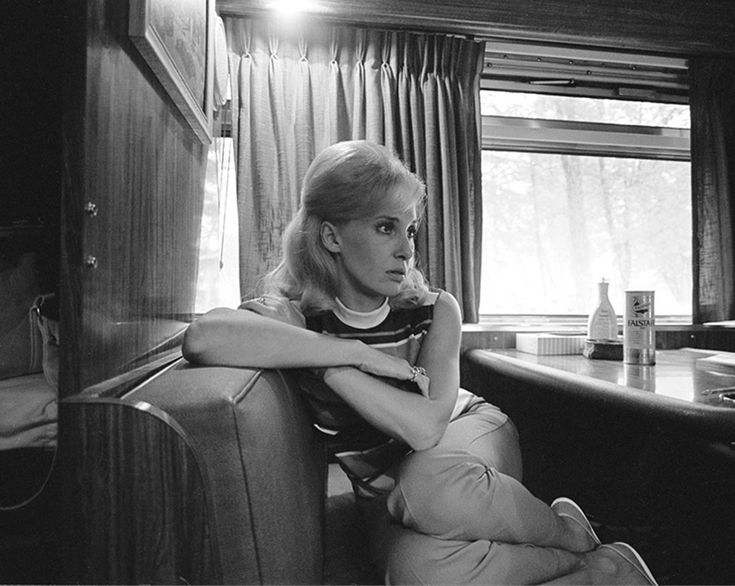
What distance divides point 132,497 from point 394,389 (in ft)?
1.73

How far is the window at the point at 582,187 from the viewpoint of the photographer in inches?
103

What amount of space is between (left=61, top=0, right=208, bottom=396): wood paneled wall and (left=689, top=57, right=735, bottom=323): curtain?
7.45 ft

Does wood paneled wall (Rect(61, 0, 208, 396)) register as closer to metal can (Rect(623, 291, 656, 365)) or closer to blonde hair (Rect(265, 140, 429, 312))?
blonde hair (Rect(265, 140, 429, 312))

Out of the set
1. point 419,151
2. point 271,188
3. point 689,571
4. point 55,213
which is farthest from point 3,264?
point 689,571

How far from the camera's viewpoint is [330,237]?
1406mm

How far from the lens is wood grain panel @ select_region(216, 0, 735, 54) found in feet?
7.49

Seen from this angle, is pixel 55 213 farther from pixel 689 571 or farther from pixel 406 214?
pixel 689 571

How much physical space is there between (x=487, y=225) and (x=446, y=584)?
1.84 metres

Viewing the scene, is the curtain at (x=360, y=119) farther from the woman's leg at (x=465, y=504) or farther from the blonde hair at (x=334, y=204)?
the woman's leg at (x=465, y=504)

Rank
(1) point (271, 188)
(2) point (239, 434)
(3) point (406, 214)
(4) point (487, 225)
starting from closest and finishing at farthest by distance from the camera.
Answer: (2) point (239, 434), (3) point (406, 214), (1) point (271, 188), (4) point (487, 225)

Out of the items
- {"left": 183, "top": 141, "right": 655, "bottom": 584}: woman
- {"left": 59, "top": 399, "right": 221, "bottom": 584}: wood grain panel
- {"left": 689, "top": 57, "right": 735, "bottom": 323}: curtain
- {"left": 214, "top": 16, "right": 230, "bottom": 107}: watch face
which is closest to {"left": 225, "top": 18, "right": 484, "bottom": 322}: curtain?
{"left": 214, "top": 16, "right": 230, "bottom": 107}: watch face

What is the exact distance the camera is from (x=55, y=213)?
34.0 inches

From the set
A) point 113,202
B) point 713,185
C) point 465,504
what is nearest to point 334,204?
point 113,202

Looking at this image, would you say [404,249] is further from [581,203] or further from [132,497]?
[581,203]
